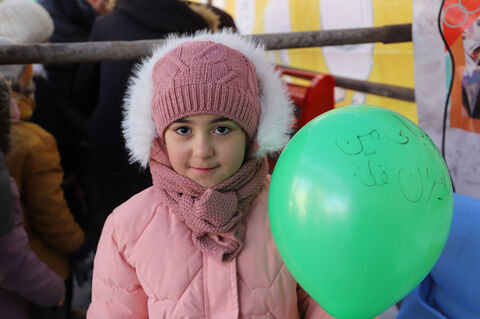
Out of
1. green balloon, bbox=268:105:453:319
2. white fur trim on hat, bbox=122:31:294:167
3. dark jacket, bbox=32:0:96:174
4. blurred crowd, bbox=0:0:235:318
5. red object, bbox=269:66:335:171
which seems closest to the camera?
green balloon, bbox=268:105:453:319

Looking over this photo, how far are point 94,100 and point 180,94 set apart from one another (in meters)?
1.57

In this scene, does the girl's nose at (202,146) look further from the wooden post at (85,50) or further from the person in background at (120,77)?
the person in background at (120,77)

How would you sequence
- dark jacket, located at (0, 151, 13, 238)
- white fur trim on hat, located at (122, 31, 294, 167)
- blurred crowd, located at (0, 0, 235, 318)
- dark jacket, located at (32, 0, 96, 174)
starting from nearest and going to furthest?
white fur trim on hat, located at (122, 31, 294, 167) < dark jacket, located at (0, 151, 13, 238) < blurred crowd, located at (0, 0, 235, 318) < dark jacket, located at (32, 0, 96, 174)

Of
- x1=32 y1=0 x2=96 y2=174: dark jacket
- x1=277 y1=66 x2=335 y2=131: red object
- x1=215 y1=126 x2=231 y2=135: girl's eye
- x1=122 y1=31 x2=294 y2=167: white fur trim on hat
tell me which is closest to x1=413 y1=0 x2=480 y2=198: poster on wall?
x1=277 y1=66 x2=335 y2=131: red object

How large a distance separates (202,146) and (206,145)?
0.01 metres

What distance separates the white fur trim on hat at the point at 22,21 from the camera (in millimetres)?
1877

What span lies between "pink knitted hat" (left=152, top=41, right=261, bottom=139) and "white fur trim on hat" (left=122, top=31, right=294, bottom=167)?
1.2 inches

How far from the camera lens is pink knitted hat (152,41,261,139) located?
102 centimetres

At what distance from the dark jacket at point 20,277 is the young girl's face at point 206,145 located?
2.62 ft

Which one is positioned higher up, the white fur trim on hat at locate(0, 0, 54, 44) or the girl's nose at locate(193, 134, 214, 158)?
the white fur trim on hat at locate(0, 0, 54, 44)

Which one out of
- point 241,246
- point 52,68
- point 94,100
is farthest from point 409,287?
point 52,68

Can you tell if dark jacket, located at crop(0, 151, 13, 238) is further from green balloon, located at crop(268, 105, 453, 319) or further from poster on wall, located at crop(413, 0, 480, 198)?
poster on wall, located at crop(413, 0, 480, 198)

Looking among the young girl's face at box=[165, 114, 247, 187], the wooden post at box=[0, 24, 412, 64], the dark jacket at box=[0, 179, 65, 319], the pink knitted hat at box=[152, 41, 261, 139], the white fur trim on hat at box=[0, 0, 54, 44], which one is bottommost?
the dark jacket at box=[0, 179, 65, 319]

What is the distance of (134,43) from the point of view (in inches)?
57.4
